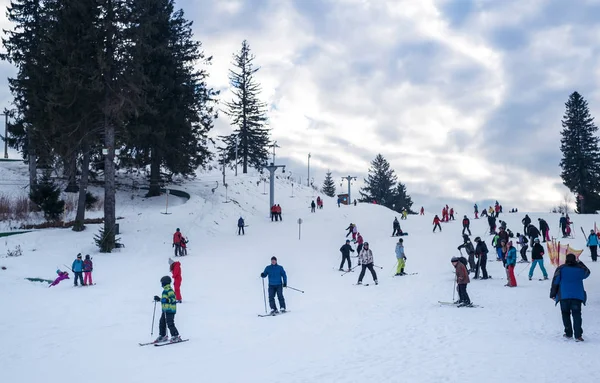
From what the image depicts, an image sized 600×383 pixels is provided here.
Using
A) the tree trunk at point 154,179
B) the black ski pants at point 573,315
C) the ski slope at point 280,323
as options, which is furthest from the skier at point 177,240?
the black ski pants at point 573,315

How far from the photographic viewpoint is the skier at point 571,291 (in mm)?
9078

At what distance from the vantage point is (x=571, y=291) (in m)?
9.16

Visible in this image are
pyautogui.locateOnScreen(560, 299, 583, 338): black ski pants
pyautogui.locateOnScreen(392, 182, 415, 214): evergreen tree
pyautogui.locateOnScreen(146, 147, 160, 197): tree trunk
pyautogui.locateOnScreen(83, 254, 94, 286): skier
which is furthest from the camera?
pyautogui.locateOnScreen(392, 182, 415, 214): evergreen tree

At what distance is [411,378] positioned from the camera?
7.08 m

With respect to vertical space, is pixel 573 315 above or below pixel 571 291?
below

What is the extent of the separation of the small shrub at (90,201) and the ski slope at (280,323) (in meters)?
6.10

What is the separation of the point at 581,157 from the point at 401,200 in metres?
42.4

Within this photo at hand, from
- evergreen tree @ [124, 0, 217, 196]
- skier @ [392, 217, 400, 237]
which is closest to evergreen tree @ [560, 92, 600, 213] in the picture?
skier @ [392, 217, 400, 237]

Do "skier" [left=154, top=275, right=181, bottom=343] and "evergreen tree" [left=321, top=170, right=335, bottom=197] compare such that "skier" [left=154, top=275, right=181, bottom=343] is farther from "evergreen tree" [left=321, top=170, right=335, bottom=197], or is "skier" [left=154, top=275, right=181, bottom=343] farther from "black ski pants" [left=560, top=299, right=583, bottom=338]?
"evergreen tree" [left=321, top=170, right=335, bottom=197]

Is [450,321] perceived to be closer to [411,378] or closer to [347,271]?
[411,378]

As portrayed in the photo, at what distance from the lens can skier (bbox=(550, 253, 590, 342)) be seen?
9.08 meters

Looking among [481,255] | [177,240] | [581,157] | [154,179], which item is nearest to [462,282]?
[481,255]

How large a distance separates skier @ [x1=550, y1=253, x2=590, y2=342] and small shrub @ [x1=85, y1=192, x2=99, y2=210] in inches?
1229

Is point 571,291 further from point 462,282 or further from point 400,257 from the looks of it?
point 400,257
